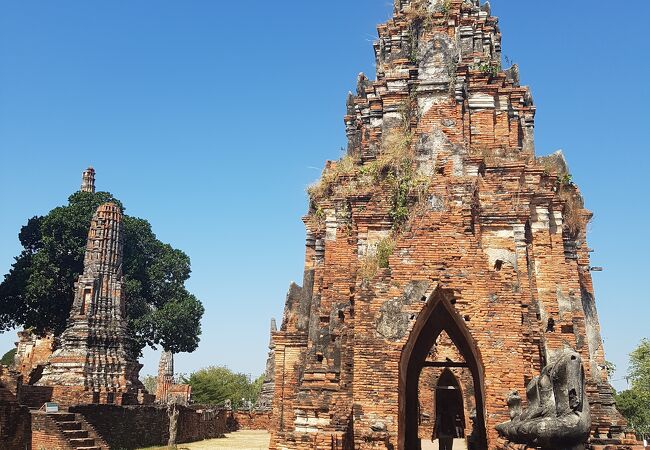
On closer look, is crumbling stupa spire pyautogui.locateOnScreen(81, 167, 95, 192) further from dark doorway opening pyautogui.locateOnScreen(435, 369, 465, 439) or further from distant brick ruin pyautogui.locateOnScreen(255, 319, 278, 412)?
dark doorway opening pyautogui.locateOnScreen(435, 369, 465, 439)

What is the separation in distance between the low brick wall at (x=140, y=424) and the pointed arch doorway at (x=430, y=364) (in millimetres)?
9810

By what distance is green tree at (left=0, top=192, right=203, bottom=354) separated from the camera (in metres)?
36.3

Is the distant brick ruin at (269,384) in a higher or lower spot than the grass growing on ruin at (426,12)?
lower

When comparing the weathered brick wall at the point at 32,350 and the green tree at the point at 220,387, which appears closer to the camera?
the weathered brick wall at the point at 32,350

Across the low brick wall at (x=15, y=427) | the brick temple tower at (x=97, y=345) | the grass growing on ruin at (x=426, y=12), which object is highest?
the grass growing on ruin at (x=426, y=12)

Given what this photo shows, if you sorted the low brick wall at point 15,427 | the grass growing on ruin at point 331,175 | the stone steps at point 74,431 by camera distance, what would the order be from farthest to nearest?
the stone steps at point 74,431, the low brick wall at point 15,427, the grass growing on ruin at point 331,175

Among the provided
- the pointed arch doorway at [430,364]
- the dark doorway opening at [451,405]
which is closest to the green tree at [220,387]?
the dark doorway opening at [451,405]

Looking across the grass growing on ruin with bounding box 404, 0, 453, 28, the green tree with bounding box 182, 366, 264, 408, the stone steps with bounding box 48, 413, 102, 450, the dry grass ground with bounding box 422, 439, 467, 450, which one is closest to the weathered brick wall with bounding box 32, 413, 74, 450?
the stone steps with bounding box 48, 413, 102, 450

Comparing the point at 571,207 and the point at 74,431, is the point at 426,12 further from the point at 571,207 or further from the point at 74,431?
the point at 74,431

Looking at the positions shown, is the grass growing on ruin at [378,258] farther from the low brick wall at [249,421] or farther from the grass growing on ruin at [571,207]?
the low brick wall at [249,421]

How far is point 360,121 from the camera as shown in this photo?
16.4 meters

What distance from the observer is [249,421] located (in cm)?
3803

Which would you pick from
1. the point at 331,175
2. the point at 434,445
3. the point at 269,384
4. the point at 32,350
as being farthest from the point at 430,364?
the point at 32,350

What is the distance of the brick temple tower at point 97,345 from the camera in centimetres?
2359
